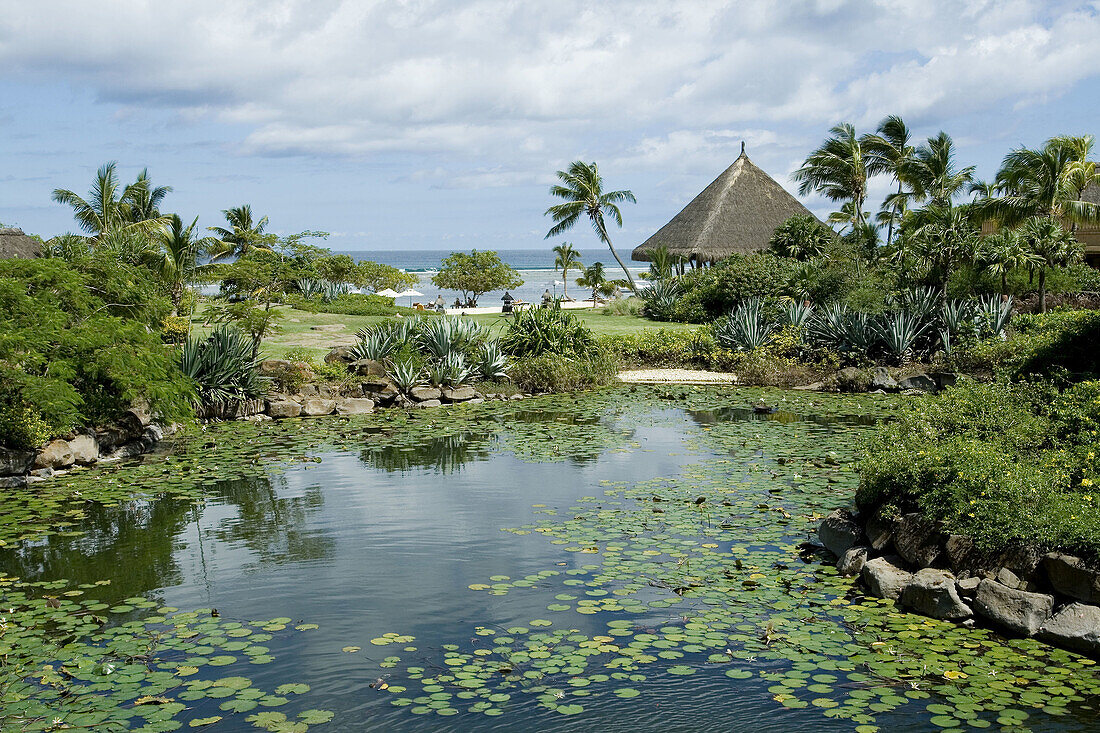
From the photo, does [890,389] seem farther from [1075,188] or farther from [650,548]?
[1075,188]

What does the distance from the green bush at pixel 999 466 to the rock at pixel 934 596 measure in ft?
1.17

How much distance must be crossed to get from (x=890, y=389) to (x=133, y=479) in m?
13.4

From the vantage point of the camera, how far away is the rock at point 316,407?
16000mm

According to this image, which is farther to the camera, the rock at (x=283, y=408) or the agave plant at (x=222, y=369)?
the rock at (x=283, y=408)

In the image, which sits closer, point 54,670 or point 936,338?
point 54,670

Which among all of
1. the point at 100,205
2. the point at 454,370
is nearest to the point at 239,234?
the point at 100,205

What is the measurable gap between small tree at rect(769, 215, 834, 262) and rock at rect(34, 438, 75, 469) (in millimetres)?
24237

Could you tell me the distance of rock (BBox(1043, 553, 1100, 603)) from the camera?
595cm

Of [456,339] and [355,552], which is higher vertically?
[456,339]

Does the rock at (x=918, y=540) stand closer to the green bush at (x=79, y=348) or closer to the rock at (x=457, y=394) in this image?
the green bush at (x=79, y=348)

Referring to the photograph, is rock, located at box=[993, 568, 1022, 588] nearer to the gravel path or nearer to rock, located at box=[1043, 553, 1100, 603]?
rock, located at box=[1043, 553, 1100, 603]

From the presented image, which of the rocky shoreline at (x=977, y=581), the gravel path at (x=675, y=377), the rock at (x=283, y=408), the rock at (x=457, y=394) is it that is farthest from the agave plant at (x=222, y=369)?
the rocky shoreline at (x=977, y=581)

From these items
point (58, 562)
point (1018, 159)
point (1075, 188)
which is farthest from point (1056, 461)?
point (1075, 188)

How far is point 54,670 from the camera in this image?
18.9 ft
